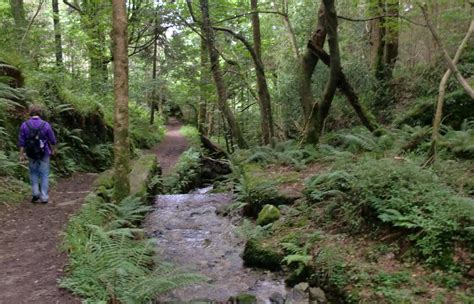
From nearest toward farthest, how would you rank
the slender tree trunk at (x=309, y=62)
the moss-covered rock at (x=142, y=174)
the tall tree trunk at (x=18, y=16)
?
the moss-covered rock at (x=142, y=174)
the slender tree trunk at (x=309, y=62)
the tall tree trunk at (x=18, y=16)

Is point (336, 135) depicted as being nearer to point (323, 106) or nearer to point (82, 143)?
point (323, 106)

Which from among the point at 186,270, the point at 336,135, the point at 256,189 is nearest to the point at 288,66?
the point at 336,135

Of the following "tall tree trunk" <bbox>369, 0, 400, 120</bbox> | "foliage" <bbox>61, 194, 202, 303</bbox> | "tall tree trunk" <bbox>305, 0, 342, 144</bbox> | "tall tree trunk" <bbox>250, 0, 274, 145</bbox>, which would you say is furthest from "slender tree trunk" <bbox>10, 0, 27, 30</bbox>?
"tall tree trunk" <bbox>369, 0, 400, 120</bbox>

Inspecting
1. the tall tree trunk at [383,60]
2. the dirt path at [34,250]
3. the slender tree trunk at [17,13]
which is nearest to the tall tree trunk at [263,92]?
the tall tree trunk at [383,60]

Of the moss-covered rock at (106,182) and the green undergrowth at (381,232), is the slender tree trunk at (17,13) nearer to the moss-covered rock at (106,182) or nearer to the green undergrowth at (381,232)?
the moss-covered rock at (106,182)

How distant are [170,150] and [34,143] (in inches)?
650

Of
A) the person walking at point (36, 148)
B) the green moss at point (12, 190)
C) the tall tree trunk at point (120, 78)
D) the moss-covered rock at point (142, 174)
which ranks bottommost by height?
the moss-covered rock at point (142, 174)

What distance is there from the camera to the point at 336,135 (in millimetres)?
14109

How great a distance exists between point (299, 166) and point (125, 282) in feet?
22.5

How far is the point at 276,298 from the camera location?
5918 millimetres

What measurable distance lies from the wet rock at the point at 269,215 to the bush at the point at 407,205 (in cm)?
109

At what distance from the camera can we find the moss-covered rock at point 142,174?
1074cm

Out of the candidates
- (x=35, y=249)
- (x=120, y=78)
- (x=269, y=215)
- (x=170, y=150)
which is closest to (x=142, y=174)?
(x=120, y=78)

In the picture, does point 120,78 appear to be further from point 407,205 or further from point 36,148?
point 407,205
